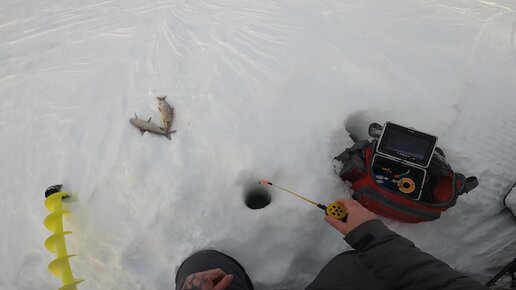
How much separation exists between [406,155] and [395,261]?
0.84m

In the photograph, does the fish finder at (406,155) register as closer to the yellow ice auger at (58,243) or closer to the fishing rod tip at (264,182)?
the fishing rod tip at (264,182)

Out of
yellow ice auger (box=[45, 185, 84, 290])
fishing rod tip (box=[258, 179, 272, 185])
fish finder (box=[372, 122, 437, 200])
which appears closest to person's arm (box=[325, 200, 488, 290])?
fish finder (box=[372, 122, 437, 200])

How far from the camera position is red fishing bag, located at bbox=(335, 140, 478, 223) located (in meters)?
2.31

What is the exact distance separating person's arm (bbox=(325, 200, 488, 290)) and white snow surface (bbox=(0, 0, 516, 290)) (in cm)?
79

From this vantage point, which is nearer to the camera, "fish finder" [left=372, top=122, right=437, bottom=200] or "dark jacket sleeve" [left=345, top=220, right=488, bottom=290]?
"dark jacket sleeve" [left=345, top=220, right=488, bottom=290]

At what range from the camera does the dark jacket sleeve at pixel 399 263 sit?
5.28 feet

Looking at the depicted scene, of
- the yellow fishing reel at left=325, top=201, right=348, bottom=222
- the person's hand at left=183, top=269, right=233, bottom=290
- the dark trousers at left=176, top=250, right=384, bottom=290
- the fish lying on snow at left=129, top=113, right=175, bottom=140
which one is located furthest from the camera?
the fish lying on snow at left=129, top=113, right=175, bottom=140

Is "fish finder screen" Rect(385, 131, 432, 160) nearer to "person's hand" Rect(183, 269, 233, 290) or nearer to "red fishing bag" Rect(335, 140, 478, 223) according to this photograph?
"red fishing bag" Rect(335, 140, 478, 223)

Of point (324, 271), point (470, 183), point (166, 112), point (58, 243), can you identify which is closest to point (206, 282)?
point (324, 271)

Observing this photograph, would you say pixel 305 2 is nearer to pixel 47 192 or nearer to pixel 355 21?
pixel 355 21

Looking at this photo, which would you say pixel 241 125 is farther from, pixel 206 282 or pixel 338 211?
pixel 206 282

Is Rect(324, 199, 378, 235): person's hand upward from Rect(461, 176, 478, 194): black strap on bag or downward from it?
downward

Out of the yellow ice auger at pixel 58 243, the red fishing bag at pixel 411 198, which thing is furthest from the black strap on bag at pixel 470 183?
the yellow ice auger at pixel 58 243

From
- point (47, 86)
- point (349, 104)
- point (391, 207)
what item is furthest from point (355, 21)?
point (47, 86)
